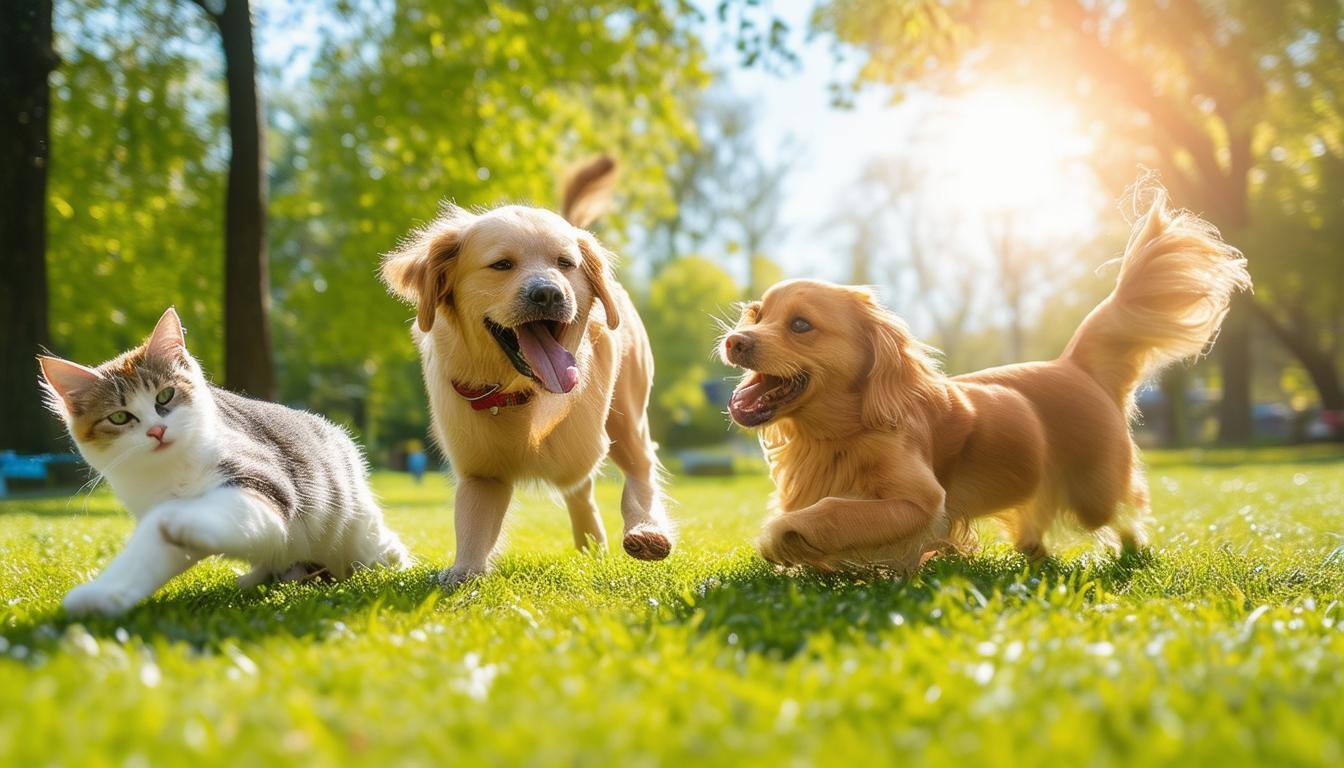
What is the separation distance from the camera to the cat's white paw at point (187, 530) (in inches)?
127

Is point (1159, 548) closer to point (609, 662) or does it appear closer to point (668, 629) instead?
point (668, 629)

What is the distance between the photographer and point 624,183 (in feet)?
59.6

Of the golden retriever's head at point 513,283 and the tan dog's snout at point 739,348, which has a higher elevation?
the golden retriever's head at point 513,283

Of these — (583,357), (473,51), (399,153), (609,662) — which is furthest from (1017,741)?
(399,153)

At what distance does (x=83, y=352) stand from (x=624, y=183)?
1284 centimetres

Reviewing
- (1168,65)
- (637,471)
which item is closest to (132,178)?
(637,471)

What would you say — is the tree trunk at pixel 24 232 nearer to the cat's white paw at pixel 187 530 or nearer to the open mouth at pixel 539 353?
the open mouth at pixel 539 353

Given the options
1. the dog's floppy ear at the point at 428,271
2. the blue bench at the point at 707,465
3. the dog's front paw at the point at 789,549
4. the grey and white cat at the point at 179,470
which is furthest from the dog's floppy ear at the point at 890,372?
the blue bench at the point at 707,465

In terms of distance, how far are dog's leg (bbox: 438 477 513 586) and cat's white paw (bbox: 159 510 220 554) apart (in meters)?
1.24

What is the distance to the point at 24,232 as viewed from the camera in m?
10.2

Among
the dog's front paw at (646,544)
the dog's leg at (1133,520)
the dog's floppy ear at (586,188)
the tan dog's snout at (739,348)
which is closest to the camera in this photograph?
the tan dog's snout at (739,348)

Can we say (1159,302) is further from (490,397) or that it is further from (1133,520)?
(490,397)

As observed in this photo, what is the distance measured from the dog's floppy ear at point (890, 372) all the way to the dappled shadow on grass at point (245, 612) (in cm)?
203

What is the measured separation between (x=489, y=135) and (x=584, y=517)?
479 inches
